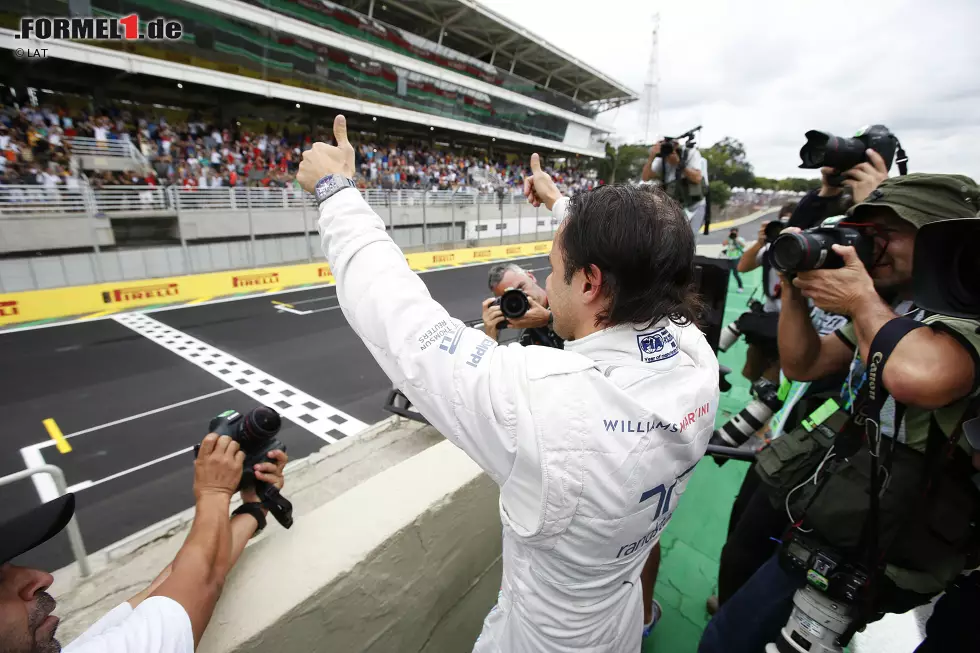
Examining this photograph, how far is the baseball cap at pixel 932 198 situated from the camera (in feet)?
4.29

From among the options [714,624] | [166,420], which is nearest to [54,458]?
[166,420]

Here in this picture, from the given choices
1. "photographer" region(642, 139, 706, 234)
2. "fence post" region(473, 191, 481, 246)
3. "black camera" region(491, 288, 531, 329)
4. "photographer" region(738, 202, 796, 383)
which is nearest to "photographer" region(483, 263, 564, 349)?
"black camera" region(491, 288, 531, 329)

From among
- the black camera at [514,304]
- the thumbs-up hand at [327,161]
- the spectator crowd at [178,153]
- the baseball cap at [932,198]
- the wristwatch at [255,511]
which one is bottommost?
the wristwatch at [255,511]

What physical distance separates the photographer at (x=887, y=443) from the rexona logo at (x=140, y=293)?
1252cm

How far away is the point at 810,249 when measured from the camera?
124cm

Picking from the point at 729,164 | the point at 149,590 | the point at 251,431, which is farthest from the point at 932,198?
the point at 729,164

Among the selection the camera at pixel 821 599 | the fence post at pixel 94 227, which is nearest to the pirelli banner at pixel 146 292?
the fence post at pixel 94 227

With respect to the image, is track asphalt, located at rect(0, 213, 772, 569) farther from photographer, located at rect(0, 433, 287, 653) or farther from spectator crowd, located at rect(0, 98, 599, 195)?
spectator crowd, located at rect(0, 98, 599, 195)

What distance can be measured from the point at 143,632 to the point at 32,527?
0.34m

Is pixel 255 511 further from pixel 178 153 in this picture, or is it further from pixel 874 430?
pixel 178 153

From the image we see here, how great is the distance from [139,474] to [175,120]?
18.9 meters

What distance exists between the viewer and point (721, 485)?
317 cm

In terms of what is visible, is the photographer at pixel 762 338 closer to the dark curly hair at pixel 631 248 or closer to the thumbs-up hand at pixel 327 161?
the dark curly hair at pixel 631 248

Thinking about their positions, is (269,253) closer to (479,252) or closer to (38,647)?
(479,252)
